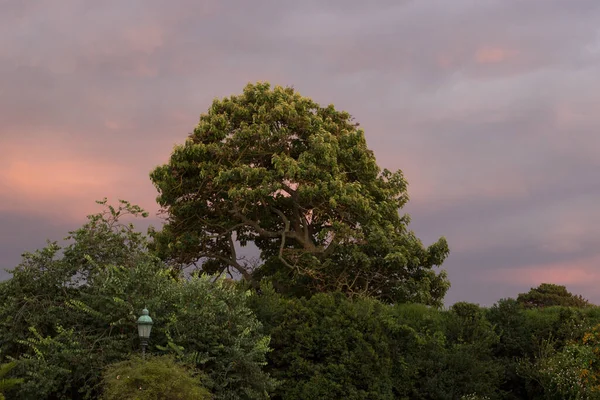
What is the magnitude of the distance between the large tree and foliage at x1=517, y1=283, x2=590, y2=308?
10.6 m

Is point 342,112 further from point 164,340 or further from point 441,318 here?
point 164,340

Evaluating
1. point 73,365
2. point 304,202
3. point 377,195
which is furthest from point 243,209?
point 73,365

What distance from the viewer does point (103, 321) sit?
1565cm

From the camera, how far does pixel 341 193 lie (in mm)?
23109

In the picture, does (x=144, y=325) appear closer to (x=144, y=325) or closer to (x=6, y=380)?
(x=144, y=325)

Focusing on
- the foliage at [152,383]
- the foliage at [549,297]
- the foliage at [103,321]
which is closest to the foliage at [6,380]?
the foliage at [103,321]

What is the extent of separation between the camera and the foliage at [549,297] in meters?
32.7

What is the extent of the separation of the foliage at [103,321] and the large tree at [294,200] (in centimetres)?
683

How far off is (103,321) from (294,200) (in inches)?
412

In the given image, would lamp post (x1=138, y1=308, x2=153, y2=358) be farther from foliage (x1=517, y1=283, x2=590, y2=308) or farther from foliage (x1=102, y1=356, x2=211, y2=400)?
foliage (x1=517, y1=283, x2=590, y2=308)

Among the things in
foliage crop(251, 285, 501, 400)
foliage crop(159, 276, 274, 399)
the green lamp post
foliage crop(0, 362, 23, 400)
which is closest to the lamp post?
the green lamp post

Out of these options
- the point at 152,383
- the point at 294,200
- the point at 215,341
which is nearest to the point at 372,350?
the point at 215,341

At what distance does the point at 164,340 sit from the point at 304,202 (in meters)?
10.4

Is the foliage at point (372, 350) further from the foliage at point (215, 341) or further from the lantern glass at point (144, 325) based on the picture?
the lantern glass at point (144, 325)
